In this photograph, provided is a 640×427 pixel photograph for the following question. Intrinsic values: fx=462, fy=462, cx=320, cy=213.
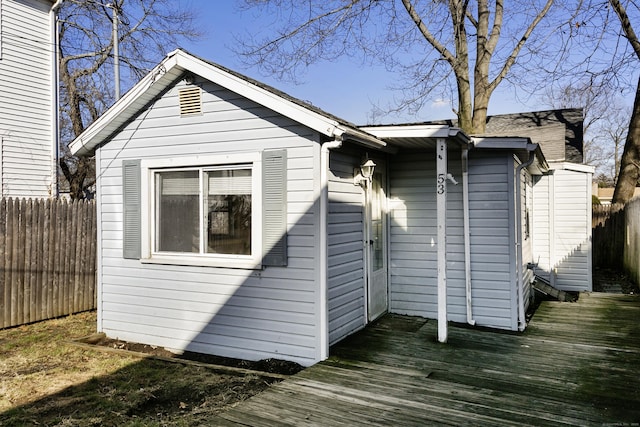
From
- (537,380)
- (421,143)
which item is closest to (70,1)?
(421,143)

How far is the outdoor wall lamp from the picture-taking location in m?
5.65

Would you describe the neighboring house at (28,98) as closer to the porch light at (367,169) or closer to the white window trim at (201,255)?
the white window trim at (201,255)

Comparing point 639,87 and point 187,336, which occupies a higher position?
point 639,87

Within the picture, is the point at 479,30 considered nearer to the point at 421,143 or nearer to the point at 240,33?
the point at 240,33

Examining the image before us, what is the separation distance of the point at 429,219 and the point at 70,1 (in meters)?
14.8

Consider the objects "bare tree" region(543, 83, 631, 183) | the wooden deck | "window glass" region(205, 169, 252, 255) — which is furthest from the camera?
"bare tree" region(543, 83, 631, 183)

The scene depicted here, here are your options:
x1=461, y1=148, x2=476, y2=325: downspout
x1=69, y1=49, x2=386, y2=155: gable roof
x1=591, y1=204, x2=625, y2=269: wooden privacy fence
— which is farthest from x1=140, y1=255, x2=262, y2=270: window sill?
x1=591, y1=204, x2=625, y2=269: wooden privacy fence

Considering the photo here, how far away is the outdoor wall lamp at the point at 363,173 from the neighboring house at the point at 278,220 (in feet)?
0.07

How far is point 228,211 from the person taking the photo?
215 inches

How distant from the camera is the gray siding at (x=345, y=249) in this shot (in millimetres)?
5137

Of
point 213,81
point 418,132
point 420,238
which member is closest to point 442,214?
point 418,132

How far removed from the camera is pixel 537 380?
4246mm

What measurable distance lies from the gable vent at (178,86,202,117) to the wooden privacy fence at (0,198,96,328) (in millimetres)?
3068

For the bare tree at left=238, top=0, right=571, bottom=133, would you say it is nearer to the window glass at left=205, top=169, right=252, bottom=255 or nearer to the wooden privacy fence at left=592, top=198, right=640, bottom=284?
the wooden privacy fence at left=592, top=198, right=640, bottom=284
